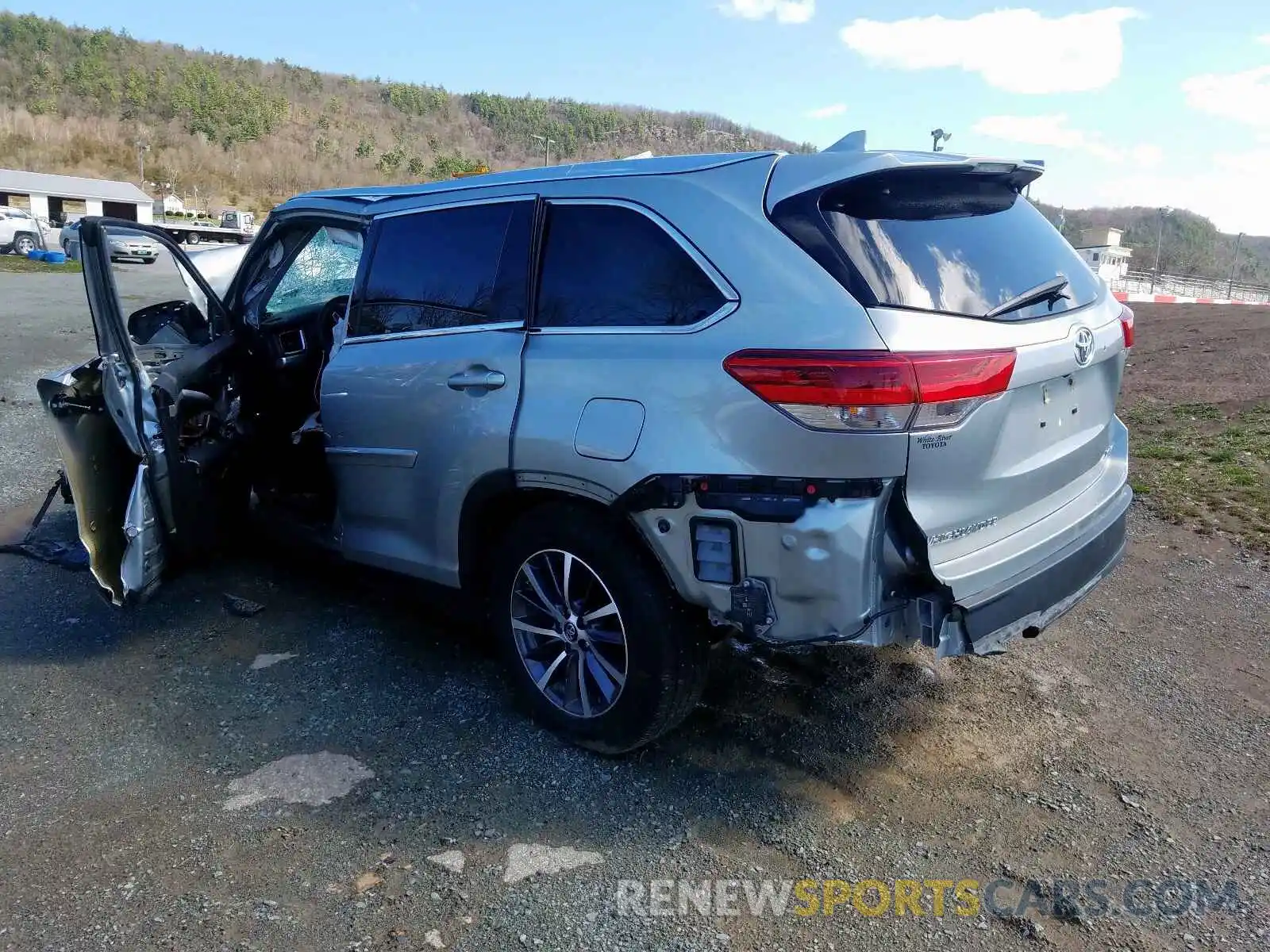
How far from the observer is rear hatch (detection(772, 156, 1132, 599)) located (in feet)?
8.49

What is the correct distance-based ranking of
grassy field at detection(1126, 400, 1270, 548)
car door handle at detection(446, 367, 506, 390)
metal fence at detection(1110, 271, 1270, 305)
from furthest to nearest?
metal fence at detection(1110, 271, 1270, 305)
grassy field at detection(1126, 400, 1270, 548)
car door handle at detection(446, 367, 506, 390)

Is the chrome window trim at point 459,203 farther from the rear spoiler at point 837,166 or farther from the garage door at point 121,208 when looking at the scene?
the garage door at point 121,208

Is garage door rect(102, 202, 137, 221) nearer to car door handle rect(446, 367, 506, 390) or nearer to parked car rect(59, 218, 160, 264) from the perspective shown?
parked car rect(59, 218, 160, 264)

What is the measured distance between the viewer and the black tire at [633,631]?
2967mm

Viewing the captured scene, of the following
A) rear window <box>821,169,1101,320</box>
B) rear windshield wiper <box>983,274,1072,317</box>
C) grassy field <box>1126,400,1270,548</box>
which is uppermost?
rear window <box>821,169,1101,320</box>

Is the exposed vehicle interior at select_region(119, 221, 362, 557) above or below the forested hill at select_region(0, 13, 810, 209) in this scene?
below

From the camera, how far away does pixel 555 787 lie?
3.10 metres

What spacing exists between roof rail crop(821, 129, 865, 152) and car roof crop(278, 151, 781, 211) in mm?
247

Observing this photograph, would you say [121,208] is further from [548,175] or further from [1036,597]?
[1036,597]

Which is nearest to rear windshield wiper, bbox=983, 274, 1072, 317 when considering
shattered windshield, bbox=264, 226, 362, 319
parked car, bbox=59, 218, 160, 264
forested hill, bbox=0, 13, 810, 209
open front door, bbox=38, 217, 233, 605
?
shattered windshield, bbox=264, 226, 362, 319

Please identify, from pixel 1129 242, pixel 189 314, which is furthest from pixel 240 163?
pixel 189 314

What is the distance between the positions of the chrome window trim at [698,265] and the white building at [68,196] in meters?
77.7

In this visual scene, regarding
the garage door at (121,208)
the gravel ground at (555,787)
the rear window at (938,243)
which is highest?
the garage door at (121,208)

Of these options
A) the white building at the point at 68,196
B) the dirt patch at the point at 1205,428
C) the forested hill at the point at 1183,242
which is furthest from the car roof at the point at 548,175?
the forested hill at the point at 1183,242
